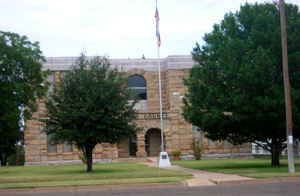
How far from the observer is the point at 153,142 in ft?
157

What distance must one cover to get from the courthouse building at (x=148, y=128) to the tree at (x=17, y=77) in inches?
359

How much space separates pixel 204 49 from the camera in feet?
99.2

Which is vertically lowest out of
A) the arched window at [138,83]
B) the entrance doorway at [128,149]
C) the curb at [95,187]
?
the curb at [95,187]

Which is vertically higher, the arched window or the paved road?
the arched window

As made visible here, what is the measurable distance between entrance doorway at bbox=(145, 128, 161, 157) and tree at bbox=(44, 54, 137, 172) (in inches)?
757

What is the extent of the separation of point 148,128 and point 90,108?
1892cm

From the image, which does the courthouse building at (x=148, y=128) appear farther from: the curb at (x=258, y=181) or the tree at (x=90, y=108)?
the curb at (x=258, y=181)

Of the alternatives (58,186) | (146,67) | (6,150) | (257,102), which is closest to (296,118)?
(257,102)

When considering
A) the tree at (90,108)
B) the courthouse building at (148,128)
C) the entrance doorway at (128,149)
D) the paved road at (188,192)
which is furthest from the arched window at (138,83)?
the paved road at (188,192)

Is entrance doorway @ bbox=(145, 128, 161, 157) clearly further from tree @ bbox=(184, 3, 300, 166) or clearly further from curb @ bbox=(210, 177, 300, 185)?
curb @ bbox=(210, 177, 300, 185)

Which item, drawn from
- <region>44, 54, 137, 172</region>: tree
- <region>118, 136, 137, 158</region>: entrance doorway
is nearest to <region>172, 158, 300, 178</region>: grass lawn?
<region>44, 54, 137, 172</region>: tree

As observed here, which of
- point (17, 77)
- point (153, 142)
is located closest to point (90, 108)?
point (17, 77)

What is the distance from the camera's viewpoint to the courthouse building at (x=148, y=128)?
146 ft

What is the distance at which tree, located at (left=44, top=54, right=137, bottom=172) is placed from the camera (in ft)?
88.9
